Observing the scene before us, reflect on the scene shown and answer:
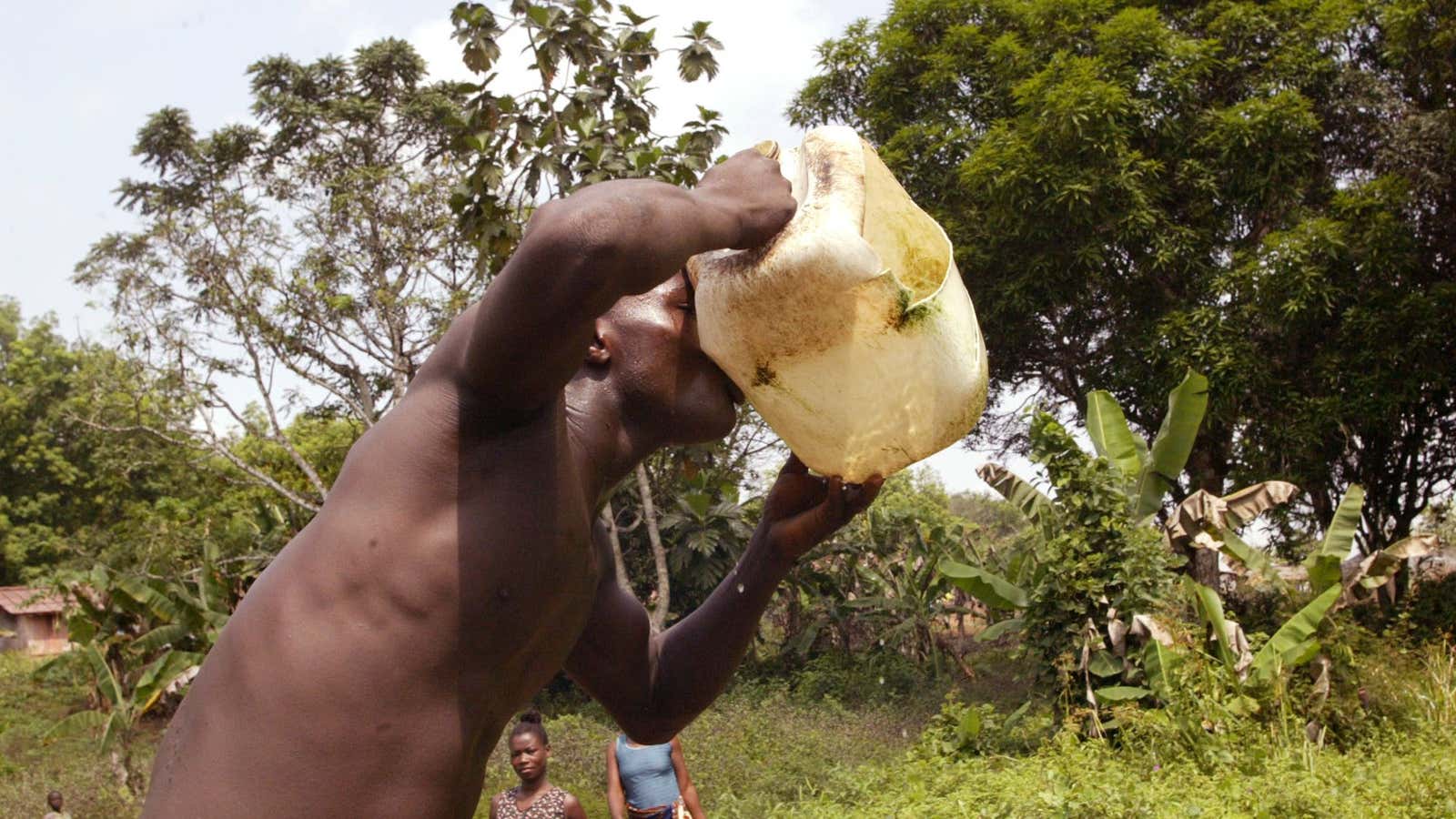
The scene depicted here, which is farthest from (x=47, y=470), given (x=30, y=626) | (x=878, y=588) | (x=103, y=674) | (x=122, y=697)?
(x=878, y=588)

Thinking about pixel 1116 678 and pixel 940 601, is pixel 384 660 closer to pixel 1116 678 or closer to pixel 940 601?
pixel 1116 678

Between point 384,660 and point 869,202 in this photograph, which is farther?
point 869,202

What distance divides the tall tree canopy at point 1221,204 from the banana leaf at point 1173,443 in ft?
11.5

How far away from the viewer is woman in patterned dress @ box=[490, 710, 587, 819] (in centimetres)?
558

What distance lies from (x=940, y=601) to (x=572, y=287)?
14.9 metres

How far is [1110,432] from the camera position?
1067cm

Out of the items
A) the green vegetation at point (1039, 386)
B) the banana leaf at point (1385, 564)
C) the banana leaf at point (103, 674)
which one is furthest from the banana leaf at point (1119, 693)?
the banana leaf at point (103, 674)

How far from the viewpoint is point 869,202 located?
1.64m

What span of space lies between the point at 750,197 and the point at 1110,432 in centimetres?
971

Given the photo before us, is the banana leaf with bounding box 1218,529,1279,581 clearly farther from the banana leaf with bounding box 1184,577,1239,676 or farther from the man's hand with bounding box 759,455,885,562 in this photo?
the man's hand with bounding box 759,455,885,562

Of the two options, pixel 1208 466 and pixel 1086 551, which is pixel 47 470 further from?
pixel 1086 551

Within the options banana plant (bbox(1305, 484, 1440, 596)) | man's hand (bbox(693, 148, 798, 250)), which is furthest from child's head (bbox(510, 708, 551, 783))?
banana plant (bbox(1305, 484, 1440, 596))

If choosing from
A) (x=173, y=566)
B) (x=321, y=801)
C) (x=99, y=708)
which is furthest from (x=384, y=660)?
(x=173, y=566)

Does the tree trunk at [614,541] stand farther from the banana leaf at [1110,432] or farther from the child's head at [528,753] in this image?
the banana leaf at [1110,432]
